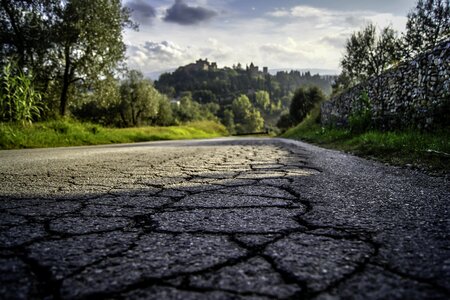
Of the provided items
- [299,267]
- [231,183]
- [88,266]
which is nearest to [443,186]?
[231,183]

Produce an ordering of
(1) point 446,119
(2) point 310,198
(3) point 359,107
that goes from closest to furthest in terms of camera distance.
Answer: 1. (2) point 310,198
2. (1) point 446,119
3. (3) point 359,107

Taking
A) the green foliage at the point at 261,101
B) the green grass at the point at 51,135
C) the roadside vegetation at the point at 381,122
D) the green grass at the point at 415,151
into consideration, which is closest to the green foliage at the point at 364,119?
the roadside vegetation at the point at 381,122

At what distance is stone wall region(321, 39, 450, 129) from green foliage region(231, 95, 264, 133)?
84.9 meters

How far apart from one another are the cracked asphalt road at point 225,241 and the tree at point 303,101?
39.8 m

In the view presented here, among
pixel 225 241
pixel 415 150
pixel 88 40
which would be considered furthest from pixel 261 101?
pixel 225 241

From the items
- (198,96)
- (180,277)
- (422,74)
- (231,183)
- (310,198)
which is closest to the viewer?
(180,277)

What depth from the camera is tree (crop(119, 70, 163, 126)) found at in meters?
37.8

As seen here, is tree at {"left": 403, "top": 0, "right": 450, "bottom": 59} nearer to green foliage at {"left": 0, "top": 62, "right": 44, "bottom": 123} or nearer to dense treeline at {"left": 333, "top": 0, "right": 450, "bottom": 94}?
dense treeline at {"left": 333, "top": 0, "right": 450, "bottom": 94}

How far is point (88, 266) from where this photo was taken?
1.25 meters

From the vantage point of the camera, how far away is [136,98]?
38125 mm

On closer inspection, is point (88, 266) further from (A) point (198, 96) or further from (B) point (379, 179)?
(A) point (198, 96)

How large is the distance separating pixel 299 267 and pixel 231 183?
2.00m

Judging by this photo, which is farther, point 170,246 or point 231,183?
point 231,183

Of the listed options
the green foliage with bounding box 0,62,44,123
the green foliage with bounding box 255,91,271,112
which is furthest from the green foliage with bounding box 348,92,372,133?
the green foliage with bounding box 255,91,271,112
